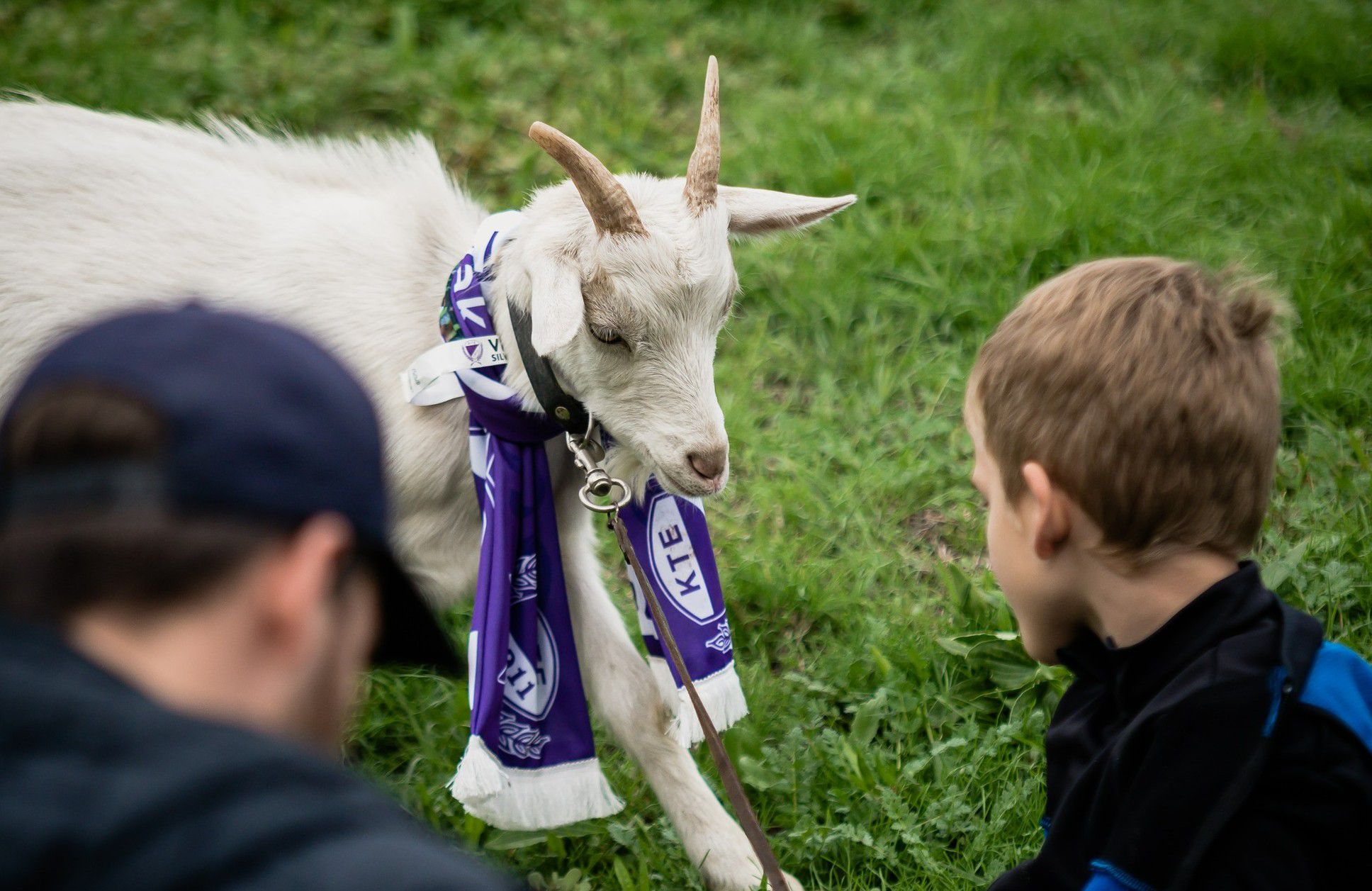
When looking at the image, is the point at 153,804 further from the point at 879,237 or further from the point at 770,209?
the point at 879,237

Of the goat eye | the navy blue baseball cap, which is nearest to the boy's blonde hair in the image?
the goat eye

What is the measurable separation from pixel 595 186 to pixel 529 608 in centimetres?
97

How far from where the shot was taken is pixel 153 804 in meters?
0.80

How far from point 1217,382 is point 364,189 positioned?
2362 mm

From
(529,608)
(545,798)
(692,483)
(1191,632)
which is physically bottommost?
(545,798)

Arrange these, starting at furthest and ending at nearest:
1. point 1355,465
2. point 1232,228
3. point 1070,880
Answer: point 1232,228 → point 1355,465 → point 1070,880

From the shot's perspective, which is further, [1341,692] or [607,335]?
[607,335]

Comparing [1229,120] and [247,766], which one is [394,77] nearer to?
[1229,120]

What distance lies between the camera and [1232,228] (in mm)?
4430

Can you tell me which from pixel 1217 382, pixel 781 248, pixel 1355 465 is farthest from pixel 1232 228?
pixel 1217 382

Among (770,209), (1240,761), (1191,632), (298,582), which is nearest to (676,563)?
(770,209)

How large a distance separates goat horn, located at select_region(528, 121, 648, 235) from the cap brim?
118 cm

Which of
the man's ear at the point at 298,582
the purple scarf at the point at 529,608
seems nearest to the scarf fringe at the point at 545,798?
the purple scarf at the point at 529,608

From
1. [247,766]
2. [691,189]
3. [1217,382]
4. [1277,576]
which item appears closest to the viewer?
[247,766]
